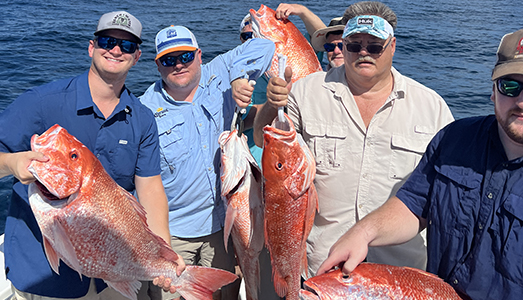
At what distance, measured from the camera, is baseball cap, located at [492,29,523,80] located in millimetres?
1849

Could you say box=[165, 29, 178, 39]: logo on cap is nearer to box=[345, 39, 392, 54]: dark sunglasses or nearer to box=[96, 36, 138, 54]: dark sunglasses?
box=[96, 36, 138, 54]: dark sunglasses

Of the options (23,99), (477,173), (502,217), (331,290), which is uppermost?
(23,99)

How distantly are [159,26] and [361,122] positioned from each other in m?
14.7

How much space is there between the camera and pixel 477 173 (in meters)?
2.13

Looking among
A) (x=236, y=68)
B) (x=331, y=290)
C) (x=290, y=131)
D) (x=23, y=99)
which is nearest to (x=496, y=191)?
(x=331, y=290)

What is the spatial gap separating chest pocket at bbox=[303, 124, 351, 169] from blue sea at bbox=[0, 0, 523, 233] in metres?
5.40

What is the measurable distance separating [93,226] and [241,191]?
977 millimetres

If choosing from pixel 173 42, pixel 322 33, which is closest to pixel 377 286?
pixel 173 42

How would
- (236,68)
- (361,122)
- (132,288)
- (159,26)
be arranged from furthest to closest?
(159,26) → (236,68) → (361,122) → (132,288)

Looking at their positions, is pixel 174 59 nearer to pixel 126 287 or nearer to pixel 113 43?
pixel 113 43

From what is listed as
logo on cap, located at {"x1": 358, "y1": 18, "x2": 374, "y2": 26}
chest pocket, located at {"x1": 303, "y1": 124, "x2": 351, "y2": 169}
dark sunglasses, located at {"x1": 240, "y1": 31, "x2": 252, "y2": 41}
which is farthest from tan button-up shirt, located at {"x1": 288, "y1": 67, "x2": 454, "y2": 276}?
dark sunglasses, located at {"x1": 240, "y1": 31, "x2": 252, "y2": 41}

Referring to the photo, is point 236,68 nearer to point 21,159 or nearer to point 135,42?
point 135,42

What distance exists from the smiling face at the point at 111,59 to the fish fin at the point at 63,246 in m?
0.98

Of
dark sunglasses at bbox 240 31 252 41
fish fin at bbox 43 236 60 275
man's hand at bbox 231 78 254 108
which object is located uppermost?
dark sunglasses at bbox 240 31 252 41
